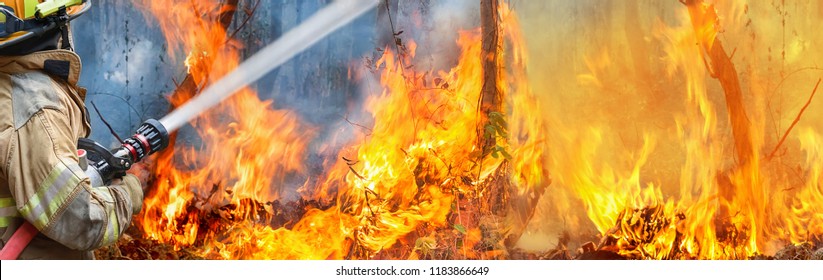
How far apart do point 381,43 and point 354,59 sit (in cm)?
25

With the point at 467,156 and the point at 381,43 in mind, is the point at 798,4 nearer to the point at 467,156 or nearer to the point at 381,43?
the point at 467,156

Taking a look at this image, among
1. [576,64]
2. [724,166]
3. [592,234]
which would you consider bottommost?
[592,234]

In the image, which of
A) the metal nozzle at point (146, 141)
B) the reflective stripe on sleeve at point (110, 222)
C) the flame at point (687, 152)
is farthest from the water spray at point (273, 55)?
the flame at point (687, 152)

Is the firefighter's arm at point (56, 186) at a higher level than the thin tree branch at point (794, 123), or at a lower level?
lower

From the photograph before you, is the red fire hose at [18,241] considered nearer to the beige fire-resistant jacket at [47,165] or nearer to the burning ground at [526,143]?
the beige fire-resistant jacket at [47,165]

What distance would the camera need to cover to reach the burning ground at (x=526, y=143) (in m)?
5.56

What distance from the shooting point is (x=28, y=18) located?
10.9 feet

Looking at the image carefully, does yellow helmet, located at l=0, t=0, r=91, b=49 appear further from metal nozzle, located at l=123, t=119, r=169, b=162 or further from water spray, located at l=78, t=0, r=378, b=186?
water spray, located at l=78, t=0, r=378, b=186

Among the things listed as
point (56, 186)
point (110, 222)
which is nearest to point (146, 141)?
Answer: point (110, 222)

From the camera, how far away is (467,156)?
5742 mm

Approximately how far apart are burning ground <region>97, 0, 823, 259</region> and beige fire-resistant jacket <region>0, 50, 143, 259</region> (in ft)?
6.87

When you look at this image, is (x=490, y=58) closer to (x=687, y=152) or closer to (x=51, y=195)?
(x=687, y=152)

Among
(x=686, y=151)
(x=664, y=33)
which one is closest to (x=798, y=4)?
(x=664, y=33)

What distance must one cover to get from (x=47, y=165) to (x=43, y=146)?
3.3 inches
